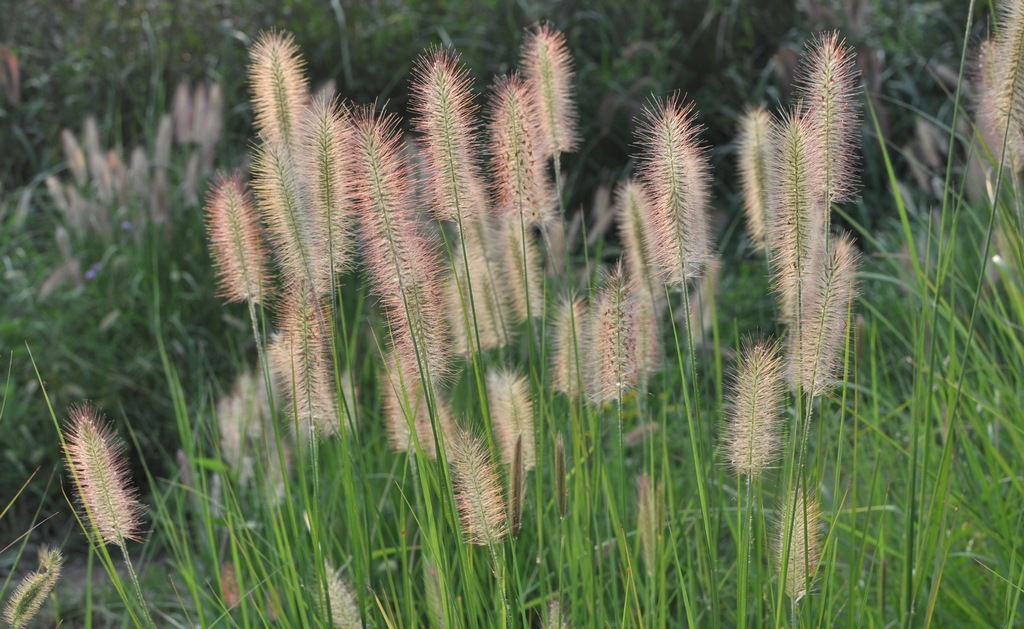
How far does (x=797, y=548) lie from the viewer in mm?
1610

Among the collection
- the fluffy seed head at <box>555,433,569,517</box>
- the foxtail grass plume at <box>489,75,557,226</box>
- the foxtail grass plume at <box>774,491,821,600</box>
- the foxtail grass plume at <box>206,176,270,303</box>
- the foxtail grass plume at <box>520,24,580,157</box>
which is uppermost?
the foxtail grass plume at <box>520,24,580,157</box>

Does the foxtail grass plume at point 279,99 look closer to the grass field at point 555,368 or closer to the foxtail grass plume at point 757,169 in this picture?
the grass field at point 555,368

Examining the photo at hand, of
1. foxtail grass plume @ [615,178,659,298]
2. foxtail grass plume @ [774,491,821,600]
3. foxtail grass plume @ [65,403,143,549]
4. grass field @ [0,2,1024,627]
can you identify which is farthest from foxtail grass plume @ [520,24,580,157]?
foxtail grass plume @ [65,403,143,549]

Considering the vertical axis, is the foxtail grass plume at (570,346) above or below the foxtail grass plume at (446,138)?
below

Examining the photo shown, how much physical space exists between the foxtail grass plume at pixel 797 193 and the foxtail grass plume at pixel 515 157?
1.37 feet

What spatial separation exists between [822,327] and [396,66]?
6.00 metres

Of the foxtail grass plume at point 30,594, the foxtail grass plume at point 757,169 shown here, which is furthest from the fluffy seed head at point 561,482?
the foxtail grass plume at point 30,594

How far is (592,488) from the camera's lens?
203 cm

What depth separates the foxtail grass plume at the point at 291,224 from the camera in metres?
1.67

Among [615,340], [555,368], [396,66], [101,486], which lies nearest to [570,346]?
[555,368]

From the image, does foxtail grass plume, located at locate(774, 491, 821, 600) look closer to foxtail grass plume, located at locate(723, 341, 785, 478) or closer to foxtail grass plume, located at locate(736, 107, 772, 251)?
foxtail grass plume, located at locate(723, 341, 785, 478)

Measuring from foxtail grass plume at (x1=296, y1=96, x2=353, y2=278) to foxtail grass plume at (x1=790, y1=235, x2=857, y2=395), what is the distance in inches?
25.5

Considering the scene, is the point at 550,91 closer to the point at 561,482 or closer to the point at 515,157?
the point at 515,157

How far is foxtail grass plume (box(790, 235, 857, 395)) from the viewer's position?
1.52 meters
